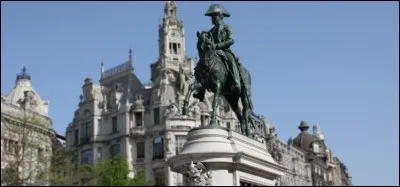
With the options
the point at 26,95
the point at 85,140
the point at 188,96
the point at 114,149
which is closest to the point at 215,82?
the point at 188,96

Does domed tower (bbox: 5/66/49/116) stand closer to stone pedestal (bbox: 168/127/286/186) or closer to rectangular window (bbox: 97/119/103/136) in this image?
rectangular window (bbox: 97/119/103/136)

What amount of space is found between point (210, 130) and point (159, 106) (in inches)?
1965

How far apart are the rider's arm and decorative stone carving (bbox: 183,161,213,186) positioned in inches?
125

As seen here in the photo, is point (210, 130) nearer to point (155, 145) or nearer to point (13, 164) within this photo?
point (13, 164)

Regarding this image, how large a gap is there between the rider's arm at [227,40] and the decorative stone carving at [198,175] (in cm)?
317

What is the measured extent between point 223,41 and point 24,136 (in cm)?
2265

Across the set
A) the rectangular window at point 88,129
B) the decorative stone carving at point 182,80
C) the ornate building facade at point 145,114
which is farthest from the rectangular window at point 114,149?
the decorative stone carving at point 182,80

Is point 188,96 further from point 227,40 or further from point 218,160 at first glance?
point 218,160

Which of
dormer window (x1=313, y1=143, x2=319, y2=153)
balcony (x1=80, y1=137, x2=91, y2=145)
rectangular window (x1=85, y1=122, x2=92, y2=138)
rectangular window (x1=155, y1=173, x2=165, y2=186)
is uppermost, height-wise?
dormer window (x1=313, y1=143, x2=319, y2=153)

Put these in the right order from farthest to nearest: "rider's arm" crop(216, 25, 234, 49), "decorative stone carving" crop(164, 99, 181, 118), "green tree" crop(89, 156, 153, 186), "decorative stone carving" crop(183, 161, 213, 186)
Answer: "decorative stone carving" crop(164, 99, 181, 118) → "green tree" crop(89, 156, 153, 186) → "rider's arm" crop(216, 25, 234, 49) → "decorative stone carving" crop(183, 161, 213, 186)

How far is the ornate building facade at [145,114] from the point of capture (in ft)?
208

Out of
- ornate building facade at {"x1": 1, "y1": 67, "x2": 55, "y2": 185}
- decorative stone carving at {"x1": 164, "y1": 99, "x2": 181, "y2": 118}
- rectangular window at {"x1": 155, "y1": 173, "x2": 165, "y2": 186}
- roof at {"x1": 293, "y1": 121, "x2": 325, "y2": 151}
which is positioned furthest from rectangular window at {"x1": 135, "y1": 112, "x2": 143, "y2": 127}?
roof at {"x1": 293, "y1": 121, "x2": 325, "y2": 151}

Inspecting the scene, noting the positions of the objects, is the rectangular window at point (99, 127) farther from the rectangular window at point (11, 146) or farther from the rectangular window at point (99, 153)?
the rectangular window at point (11, 146)

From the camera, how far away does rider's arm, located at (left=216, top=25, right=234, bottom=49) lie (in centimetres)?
1656
